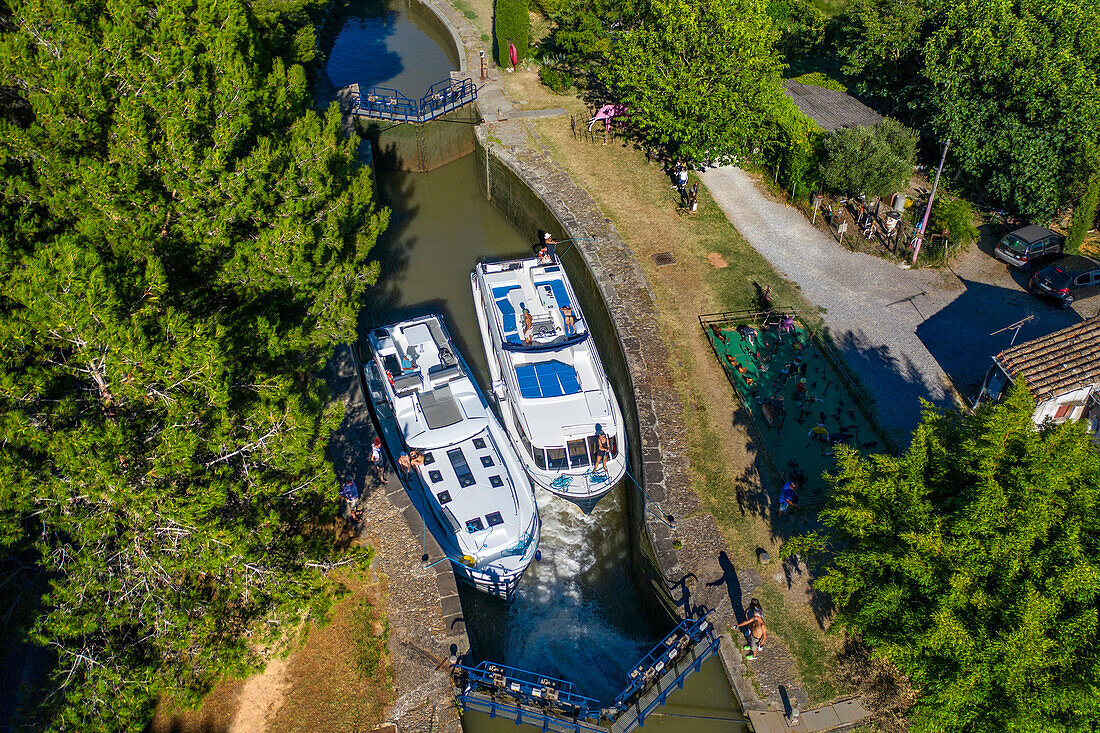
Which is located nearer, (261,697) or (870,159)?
(261,697)

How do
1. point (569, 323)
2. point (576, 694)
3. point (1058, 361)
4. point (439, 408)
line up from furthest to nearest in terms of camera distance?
point (569, 323)
point (439, 408)
point (1058, 361)
point (576, 694)

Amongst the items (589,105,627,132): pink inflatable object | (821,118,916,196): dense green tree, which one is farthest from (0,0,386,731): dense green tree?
(821,118,916,196): dense green tree

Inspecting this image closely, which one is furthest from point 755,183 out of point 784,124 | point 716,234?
point 716,234

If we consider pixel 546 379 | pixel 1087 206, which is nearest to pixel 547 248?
pixel 546 379

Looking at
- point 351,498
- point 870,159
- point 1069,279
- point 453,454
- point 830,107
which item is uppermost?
point 830,107

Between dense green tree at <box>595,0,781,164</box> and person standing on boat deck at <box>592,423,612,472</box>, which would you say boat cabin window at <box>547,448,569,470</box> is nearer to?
person standing on boat deck at <box>592,423,612,472</box>

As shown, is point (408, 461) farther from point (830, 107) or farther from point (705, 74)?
point (830, 107)
